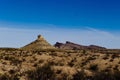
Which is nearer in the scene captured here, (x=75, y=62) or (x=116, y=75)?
(x=116, y=75)

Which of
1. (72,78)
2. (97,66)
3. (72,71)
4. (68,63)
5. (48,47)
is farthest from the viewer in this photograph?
(48,47)

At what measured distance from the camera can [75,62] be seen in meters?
43.3

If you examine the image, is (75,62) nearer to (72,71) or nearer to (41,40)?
(72,71)

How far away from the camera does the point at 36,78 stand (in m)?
31.0

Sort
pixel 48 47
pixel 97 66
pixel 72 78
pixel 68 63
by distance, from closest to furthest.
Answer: pixel 72 78 → pixel 97 66 → pixel 68 63 → pixel 48 47

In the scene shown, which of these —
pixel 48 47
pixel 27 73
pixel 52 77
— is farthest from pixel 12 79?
pixel 48 47

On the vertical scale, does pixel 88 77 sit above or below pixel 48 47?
below

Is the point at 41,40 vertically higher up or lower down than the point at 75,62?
higher up

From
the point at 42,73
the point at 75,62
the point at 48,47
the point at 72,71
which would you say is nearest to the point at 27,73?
the point at 42,73

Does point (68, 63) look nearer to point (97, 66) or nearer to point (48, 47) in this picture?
point (97, 66)

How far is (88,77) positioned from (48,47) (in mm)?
55519

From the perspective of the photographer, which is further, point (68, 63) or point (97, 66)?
point (68, 63)

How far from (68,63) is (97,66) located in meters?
6.42

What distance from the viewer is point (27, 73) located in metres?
32.2
